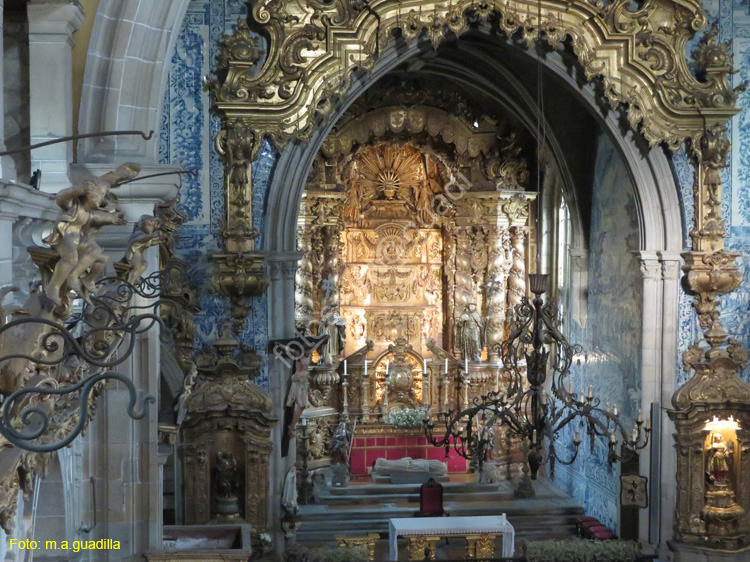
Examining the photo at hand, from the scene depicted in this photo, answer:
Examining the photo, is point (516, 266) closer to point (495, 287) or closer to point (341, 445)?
point (495, 287)

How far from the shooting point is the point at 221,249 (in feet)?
48.9

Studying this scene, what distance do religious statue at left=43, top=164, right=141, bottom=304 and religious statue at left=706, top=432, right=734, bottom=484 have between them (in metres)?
11.7

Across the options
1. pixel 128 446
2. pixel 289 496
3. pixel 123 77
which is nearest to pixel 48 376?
pixel 128 446

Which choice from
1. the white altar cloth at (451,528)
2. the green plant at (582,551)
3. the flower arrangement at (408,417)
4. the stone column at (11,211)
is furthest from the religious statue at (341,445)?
the stone column at (11,211)

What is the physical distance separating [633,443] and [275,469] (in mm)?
6083

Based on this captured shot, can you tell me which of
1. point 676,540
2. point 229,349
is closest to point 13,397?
point 229,349

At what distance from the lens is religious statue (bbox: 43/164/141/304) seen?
5.50 m

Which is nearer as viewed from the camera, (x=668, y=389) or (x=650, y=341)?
(x=668, y=389)

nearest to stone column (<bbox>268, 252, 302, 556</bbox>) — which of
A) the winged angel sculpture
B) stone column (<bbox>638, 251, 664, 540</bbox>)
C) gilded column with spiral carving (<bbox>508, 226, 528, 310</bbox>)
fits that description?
stone column (<bbox>638, 251, 664, 540</bbox>)

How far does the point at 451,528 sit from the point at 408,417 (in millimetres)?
5706

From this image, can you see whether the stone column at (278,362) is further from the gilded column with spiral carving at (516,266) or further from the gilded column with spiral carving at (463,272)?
the gilded column with spiral carving at (516,266)

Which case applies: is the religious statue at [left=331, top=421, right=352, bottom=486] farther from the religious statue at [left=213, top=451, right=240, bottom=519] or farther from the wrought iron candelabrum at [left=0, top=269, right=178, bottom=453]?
the wrought iron candelabrum at [left=0, top=269, right=178, bottom=453]

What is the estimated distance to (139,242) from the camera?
767 centimetres

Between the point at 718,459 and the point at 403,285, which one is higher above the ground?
the point at 403,285
